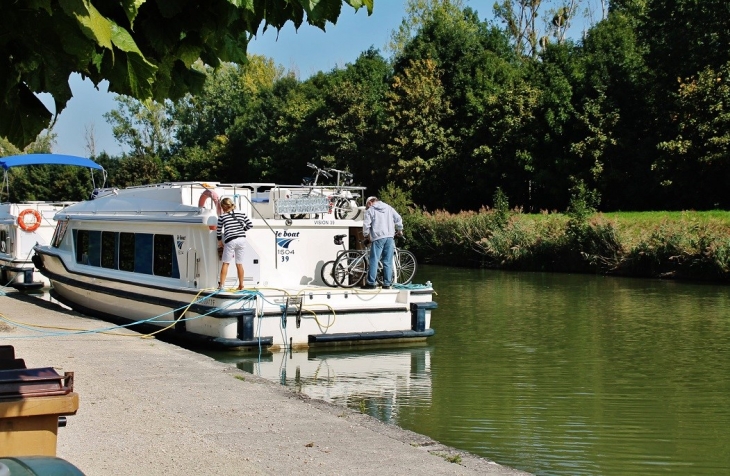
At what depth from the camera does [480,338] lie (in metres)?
17.8

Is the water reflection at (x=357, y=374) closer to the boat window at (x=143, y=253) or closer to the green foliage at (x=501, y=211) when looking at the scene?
the boat window at (x=143, y=253)

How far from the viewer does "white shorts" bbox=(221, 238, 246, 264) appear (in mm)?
15859

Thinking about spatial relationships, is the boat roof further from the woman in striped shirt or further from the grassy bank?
the grassy bank

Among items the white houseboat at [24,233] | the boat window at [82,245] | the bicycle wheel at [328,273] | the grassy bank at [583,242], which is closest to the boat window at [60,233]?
the boat window at [82,245]

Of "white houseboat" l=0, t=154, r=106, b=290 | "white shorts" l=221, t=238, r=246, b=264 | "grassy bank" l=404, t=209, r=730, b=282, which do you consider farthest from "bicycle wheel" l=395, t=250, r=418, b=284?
"grassy bank" l=404, t=209, r=730, b=282

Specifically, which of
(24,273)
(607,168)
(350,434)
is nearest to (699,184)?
(607,168)

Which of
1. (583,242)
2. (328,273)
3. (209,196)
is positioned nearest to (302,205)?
(328,273)

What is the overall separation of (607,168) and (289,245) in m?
30.7

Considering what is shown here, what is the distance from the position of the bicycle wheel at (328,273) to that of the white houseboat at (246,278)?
0.14 m

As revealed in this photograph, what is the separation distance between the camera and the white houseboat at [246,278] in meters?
15.8

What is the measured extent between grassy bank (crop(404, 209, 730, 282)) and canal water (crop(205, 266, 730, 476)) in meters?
8.48

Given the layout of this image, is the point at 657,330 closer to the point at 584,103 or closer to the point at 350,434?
the point at 350,434

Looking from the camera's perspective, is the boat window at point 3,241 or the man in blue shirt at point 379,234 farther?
the boat window at point 3,241

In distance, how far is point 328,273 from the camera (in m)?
17.5
